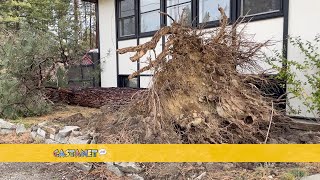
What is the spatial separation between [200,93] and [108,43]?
24.5 feet

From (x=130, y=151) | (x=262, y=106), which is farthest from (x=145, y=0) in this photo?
(x=130, y=151)

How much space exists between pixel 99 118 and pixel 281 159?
3266 millimetres

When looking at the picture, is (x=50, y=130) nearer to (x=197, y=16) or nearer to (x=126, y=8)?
(x=197, y=16)

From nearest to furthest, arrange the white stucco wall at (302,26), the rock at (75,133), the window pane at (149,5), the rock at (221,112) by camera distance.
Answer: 1. the rock at (221,112)
2. the rock at (75,133)
3. the white stucco wall at (302,26)
4. the window pane at (149,5)

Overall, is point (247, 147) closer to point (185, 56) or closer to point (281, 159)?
point (281, 159)

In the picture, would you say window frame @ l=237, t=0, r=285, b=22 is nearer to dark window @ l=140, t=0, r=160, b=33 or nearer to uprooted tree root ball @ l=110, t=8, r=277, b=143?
uprooted tree root ball @ l=110, t=8, r=277, b=143

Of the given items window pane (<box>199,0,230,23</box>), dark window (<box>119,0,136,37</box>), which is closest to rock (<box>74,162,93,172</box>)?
window pane (<box>199,0,230,23</box>)

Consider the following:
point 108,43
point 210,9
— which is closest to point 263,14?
point 210,9

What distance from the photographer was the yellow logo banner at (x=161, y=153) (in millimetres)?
3234

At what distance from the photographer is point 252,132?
Result: 14.4ft

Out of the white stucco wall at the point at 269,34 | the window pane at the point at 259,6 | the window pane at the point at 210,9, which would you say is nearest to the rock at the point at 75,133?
the white stucco wall at the point at 269,34

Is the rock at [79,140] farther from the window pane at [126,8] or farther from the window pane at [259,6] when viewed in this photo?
the window pane at [126,8]

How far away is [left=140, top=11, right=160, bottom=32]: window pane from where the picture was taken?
9517mm

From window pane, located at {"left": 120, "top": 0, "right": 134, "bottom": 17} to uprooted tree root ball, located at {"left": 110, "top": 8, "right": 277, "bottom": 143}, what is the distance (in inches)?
243
